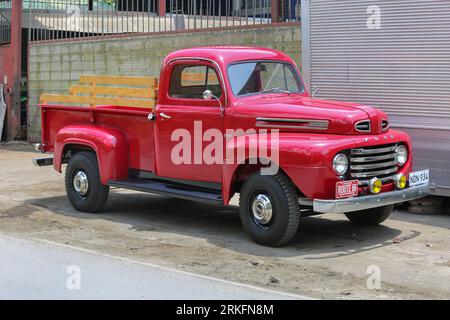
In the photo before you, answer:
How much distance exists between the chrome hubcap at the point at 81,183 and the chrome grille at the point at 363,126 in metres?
3.90

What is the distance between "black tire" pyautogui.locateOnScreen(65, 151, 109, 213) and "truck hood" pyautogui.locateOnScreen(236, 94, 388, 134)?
249 centimetres

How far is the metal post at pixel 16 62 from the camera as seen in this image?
18.5 meters

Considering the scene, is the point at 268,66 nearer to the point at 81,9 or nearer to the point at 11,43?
the point at 81,9

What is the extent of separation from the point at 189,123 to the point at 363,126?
6.76ft

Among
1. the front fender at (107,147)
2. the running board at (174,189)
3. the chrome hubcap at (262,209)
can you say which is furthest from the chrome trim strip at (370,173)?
the front fender at (107,147)

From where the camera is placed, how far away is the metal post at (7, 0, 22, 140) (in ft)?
60.8

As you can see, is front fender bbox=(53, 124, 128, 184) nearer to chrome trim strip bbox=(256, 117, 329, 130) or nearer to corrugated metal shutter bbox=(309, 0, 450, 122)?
chrome trim strip bbox=(256, 117, 329, 130)

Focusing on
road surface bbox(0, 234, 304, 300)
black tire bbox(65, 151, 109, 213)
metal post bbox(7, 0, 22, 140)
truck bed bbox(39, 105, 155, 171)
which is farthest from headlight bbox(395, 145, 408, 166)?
metal post bbox(7, 0, 22, 140)

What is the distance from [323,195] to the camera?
655cm

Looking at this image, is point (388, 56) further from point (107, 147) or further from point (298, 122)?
point (107, 147)

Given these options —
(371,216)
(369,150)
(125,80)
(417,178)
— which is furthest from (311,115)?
(125,80)

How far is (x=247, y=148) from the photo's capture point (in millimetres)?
6949

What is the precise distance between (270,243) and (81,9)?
12906 millimetres
